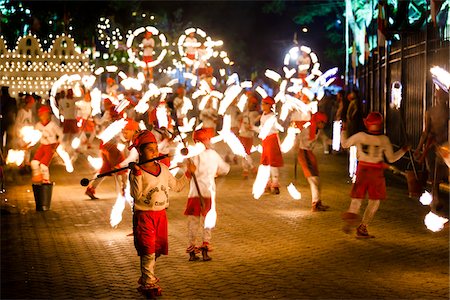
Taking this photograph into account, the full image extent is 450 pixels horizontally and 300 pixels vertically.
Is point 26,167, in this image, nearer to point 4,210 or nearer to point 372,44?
point 4,210

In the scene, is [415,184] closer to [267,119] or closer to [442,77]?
[442,77]

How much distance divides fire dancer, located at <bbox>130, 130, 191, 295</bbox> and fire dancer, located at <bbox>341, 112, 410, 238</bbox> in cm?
367

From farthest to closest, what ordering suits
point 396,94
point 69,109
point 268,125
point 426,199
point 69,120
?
1. point 69,109
2. point 69,120
3. point 396,94
4. point 268,125
5. point 426,199

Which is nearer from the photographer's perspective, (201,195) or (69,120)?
(201,195)

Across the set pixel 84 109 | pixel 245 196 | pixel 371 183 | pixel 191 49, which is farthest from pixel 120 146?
pixel 191 49

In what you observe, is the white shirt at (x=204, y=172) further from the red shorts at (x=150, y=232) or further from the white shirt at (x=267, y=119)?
the white shirt at (x=267, y=119)

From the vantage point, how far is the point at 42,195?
48.4 ft

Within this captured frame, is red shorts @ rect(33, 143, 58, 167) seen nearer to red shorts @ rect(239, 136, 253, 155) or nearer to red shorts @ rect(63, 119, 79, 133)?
red shorts @ rect(239, 136, 253, 155)

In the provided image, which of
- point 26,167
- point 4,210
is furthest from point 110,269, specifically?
point 26,167

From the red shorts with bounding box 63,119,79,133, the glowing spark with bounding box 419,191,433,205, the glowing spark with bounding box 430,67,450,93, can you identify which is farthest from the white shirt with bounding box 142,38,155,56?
the glowing spark with bounding box 430,67,450,93

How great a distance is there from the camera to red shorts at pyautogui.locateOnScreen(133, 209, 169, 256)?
348 inches

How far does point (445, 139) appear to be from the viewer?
44.9 ft

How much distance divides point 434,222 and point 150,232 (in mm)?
5838

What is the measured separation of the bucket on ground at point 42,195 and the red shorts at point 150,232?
6.06 metres
